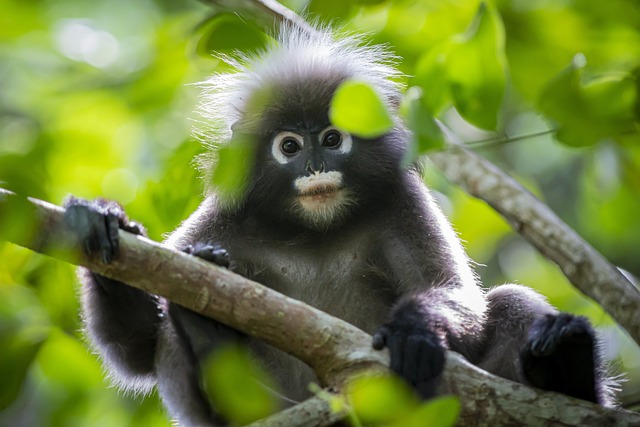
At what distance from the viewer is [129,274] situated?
3.83m

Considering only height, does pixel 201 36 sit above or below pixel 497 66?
below

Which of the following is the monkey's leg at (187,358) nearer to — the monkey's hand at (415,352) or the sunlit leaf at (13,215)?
the monkey's hand at (415,352)

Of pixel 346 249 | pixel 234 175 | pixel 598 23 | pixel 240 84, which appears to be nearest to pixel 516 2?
pixel 598 23

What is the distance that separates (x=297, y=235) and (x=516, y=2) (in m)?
2.63

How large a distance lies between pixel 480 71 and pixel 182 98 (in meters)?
3.69

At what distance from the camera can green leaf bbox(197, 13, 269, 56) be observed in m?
3.30

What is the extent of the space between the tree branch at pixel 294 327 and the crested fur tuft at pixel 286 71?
1.72 m

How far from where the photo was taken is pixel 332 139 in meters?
5.24

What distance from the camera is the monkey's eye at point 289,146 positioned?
5.32 m

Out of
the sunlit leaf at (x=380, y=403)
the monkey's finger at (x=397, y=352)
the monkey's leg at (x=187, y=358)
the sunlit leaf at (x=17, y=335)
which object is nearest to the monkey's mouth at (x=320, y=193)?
the monkey's leg at (x=187, y=358)

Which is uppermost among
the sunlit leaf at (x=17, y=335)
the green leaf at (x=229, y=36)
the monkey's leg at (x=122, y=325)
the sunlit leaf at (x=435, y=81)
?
Answer: the sunlit leaf at (x=435, y=81)

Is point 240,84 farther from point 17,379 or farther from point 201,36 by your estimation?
point 17,379

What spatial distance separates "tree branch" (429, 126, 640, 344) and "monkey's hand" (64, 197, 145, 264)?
1.45 m

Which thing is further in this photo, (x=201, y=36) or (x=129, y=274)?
(x=129, y=274)
